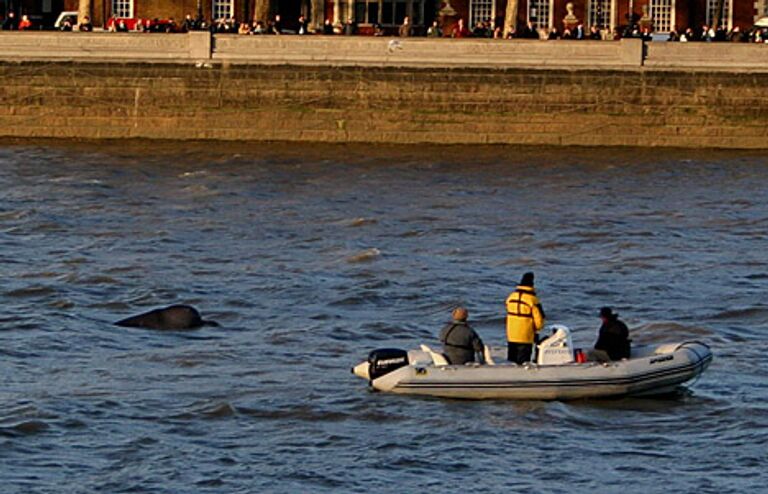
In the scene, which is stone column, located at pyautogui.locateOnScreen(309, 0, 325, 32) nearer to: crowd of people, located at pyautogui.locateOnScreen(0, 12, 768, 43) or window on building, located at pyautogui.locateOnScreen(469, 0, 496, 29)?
crowd of people, located at pyautogui.locateOnScreen(0, 12, 768, 43)

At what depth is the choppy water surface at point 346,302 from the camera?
2205 centimetres

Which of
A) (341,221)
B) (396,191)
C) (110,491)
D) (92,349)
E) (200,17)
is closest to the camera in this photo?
(110,491)

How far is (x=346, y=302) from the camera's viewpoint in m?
31.0

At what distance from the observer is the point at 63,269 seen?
33.7 m

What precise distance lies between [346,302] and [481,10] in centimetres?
3475

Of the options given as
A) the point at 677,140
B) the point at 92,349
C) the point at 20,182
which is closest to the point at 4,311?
the point at 92,349

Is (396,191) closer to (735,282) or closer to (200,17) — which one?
(735,282)

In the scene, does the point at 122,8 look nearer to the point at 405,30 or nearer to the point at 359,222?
the point at 405,30

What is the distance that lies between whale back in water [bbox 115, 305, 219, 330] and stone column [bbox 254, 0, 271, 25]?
28841mm

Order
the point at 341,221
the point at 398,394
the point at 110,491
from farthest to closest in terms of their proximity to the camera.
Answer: the point at 341,221
the point at 398,394
the point at 110,491

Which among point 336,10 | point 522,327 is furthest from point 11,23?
point 522,327

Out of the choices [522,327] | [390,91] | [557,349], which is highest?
[390,91]

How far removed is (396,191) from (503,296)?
495 inches

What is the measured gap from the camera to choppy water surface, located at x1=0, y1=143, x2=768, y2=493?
22047 millimetres
